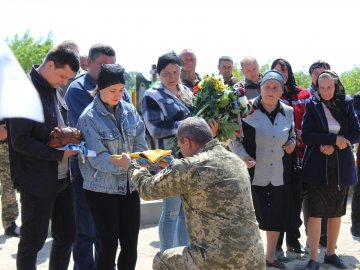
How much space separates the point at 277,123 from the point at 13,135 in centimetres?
288

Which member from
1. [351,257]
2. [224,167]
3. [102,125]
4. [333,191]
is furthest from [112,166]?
[351,257]

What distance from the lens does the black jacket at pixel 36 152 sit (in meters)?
4.38

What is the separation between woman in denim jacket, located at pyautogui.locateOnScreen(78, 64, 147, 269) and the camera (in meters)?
4.69

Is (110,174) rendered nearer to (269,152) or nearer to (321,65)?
(269,152)

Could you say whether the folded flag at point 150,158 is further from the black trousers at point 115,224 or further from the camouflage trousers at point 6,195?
the camouflage trousers at point 6,195

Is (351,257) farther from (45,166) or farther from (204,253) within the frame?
(45,166)

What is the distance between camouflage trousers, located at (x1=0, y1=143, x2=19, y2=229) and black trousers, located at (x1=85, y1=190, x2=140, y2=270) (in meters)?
3.06

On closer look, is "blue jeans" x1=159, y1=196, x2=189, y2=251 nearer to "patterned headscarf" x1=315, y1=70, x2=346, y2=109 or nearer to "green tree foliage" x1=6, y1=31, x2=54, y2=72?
"patterned headscarf" x1=315, y1=70, x2=346, y2=109

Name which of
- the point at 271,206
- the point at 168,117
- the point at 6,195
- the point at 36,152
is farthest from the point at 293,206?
the point at 6,195

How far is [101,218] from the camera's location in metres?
4.66

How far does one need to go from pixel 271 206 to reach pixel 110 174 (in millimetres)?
2146

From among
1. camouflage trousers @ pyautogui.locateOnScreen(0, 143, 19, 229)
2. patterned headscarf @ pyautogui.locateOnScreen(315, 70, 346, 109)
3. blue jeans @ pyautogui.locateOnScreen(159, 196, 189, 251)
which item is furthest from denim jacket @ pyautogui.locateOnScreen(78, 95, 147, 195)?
camouflage trousers @ pyautogui.locateOnScreen(0, 143, 19, 229)

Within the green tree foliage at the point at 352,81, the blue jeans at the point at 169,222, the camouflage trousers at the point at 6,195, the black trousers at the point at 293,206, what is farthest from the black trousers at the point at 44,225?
→ the green tree foliage at the point at 352,81

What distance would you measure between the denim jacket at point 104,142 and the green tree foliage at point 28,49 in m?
22.4
